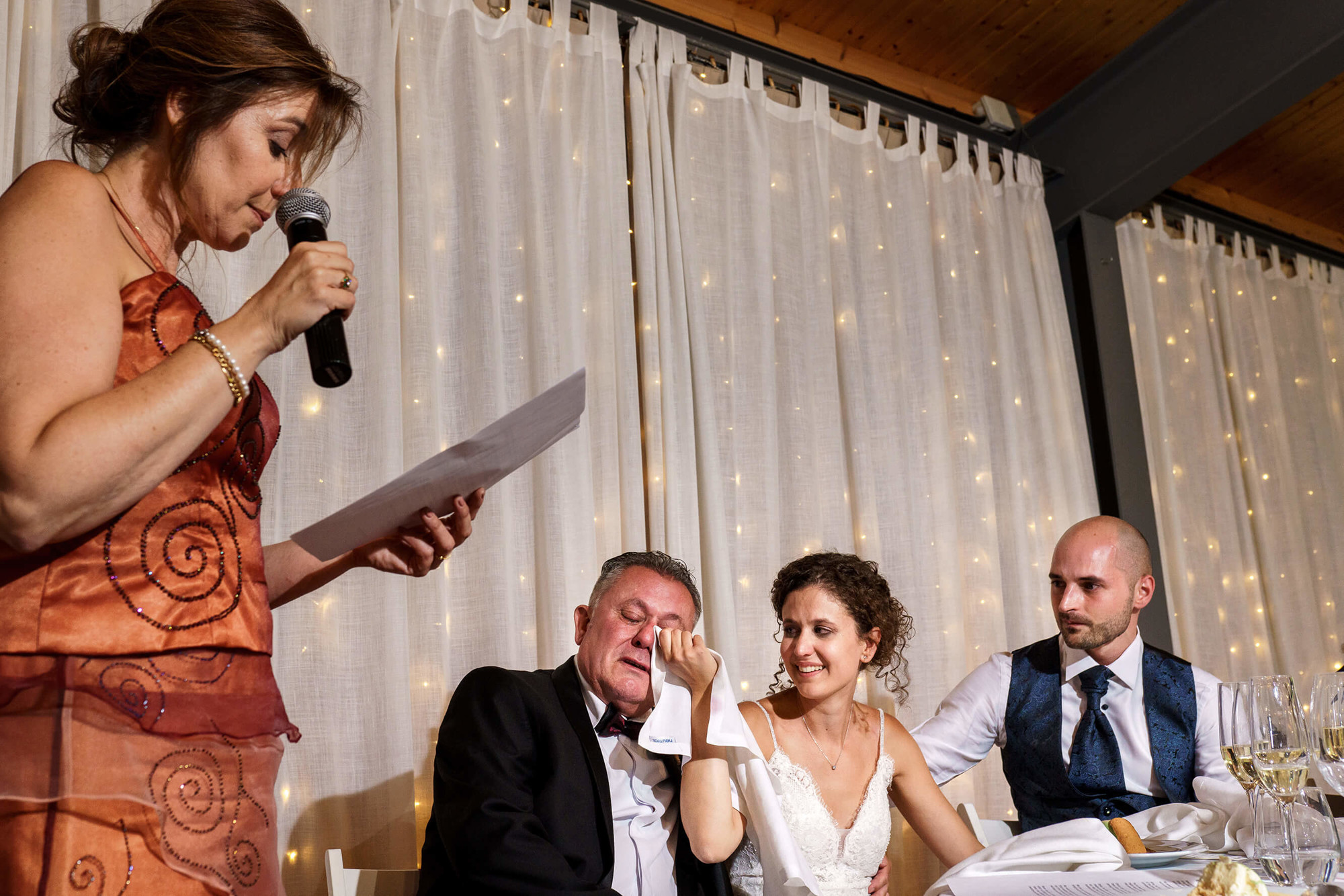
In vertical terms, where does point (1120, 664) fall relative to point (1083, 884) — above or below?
above

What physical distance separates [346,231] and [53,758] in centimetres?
209

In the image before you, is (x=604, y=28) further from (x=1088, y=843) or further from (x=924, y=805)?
(x=1088, y=843)

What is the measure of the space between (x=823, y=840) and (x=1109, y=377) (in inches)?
108

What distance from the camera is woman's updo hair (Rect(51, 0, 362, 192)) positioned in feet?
3.93

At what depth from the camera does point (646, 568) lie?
2.52 metres

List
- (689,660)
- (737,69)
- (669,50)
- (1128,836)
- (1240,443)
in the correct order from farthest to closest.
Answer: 1. (1240,443)
2. (737,69)
3. (669,50)
4. (689,660)
5. (1128,836)

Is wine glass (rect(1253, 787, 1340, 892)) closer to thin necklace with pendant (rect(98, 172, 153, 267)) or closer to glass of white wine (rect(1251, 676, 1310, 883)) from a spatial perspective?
glass of white wine (rect(1251, 676, 1310, 883))

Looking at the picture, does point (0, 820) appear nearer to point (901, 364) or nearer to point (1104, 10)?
point (901, 364)

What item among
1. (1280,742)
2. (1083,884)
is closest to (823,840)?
(1083,884)

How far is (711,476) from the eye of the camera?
3.29m

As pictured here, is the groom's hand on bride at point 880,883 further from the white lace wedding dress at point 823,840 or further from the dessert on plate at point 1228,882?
the dessert on plate at point 1228,882

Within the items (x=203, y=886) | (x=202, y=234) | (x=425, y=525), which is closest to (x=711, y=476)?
(x=425, y=525)

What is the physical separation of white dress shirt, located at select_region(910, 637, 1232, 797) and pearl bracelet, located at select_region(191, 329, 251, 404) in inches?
92.3

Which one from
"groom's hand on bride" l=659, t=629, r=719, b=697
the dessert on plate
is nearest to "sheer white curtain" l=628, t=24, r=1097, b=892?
"groom's hand on bride" l=659, t=629, r=719, b=697
